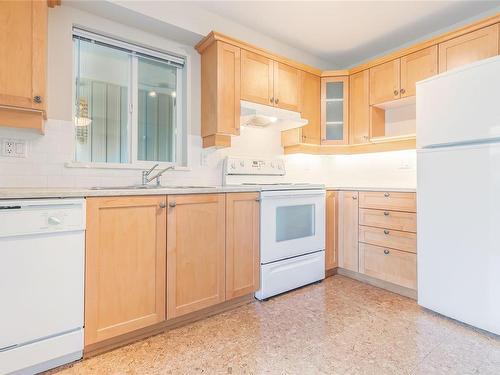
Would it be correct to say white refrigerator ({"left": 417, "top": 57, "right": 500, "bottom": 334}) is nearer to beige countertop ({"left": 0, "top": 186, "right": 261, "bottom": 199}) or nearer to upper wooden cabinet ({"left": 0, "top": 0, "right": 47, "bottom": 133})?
beige countertop ({"left": 0, "top": 186, "right": 261, "bottom": 199})

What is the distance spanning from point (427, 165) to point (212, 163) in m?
1.77

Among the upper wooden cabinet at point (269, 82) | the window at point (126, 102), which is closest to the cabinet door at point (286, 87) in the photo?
the upper wooden cabinet at point (269, 82)

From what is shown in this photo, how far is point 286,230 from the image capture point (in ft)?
7.79

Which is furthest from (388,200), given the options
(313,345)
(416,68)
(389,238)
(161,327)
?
(161,327)

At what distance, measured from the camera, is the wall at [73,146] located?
182cm

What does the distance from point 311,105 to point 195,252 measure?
2108 millimetres

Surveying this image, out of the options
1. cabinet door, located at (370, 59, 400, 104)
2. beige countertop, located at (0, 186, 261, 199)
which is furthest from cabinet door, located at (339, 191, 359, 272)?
beige countertop, located at (0, 186, 261, 199)

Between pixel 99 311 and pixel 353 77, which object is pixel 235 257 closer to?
pixel 99 311

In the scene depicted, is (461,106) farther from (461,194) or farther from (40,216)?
(40,216)

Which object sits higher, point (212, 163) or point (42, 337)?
point (212, 163)

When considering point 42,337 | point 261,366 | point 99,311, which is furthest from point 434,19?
point 42,337

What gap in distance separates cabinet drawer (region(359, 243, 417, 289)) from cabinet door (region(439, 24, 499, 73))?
1.67 m

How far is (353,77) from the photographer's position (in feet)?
10.2

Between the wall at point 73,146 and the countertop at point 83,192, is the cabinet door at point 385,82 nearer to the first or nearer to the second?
the wall at point 73,146
